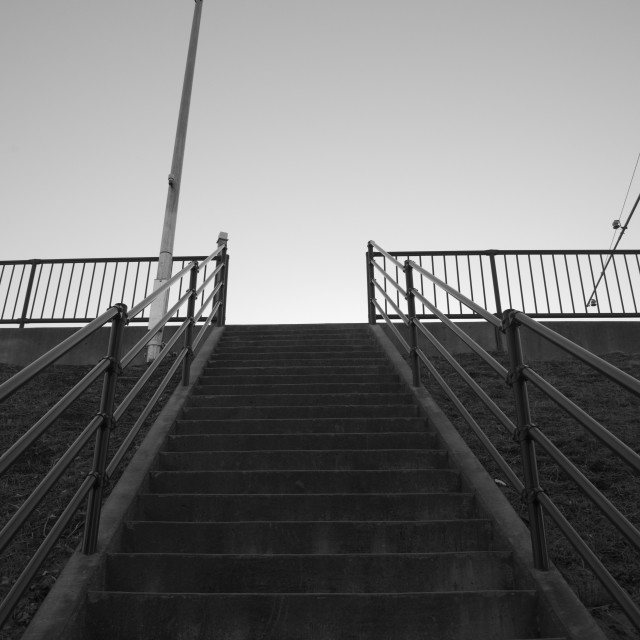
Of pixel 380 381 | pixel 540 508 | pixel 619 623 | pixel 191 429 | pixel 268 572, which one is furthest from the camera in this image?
pixel 380 381

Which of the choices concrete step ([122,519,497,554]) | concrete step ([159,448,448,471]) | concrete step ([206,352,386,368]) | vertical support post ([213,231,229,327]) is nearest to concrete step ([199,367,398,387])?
concrete step ([206,352,386,368])

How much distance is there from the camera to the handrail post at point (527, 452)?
7.95 ft

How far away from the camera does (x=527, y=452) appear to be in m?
2.49

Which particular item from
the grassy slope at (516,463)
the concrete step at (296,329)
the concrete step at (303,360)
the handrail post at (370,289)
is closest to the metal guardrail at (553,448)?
the grassy slope at (516,463)

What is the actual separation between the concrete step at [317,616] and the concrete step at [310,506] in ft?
2.74

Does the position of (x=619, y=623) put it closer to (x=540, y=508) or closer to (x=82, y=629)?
(x=540, y=508)

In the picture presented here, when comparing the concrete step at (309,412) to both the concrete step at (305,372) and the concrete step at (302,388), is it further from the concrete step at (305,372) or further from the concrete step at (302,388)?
the concrete step at (305,372)

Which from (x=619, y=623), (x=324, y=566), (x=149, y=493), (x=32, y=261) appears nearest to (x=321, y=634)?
(x=324, y=566)

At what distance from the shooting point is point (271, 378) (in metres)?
5.50

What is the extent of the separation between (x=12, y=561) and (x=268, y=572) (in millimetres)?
1307

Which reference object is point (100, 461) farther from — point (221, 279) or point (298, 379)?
point (221, 279)

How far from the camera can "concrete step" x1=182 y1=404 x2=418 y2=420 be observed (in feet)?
14.9

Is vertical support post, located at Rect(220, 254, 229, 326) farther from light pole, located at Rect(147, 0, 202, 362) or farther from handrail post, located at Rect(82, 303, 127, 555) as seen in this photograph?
handrail post, located at Rect(82, 303, 127, 555)

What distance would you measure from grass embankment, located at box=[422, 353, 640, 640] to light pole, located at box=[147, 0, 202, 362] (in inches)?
148
